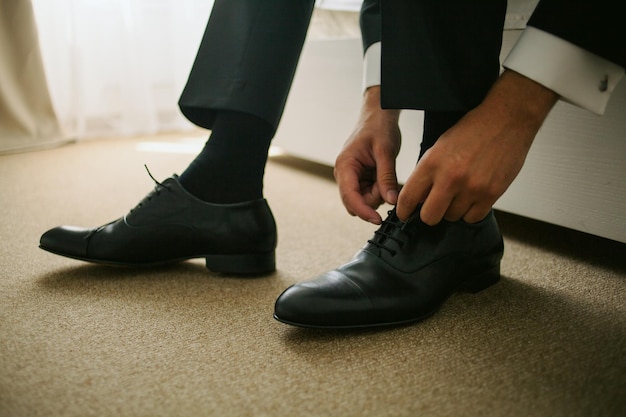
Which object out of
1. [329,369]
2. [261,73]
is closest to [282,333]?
[329,369]

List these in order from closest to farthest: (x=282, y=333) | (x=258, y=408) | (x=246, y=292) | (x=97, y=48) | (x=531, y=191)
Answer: (x=258, y=408) < (x=282, y=333) < (x=246, y=292) < (x=531, y=191) < (x=97, y=48)

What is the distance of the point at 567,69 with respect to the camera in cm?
45

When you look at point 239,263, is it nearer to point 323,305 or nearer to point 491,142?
point 323,305

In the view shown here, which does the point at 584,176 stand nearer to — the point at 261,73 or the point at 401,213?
the point at 401,213

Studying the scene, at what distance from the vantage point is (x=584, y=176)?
2.38 feet

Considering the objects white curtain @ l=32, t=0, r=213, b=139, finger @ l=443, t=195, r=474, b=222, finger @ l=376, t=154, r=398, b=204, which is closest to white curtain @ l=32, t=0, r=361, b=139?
white curtain @ l=32, t=0, r=213, b=139

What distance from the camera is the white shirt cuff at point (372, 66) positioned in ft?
2.33

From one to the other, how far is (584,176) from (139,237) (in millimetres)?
602

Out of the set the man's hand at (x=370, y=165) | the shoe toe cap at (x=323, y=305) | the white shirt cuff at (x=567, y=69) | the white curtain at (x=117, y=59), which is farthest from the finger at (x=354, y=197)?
the white curtain at (x=117, y=59)

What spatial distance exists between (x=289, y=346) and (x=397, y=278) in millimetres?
130

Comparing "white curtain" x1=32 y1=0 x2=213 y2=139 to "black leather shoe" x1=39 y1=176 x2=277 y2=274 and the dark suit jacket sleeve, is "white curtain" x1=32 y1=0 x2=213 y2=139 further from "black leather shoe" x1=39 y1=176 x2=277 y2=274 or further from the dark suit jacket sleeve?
the dark suit jacket sleeve

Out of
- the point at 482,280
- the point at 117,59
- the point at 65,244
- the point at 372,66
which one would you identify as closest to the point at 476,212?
the point at 482,280

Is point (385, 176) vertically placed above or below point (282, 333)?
above

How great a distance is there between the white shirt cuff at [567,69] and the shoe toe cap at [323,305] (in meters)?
0.26
